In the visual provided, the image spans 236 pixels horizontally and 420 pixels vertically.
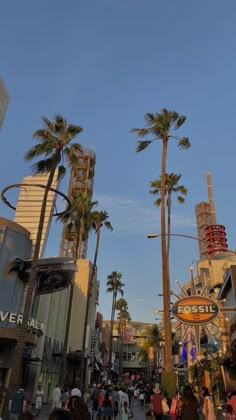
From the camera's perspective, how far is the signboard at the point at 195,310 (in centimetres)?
1544

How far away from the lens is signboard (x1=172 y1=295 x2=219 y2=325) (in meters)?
15.4

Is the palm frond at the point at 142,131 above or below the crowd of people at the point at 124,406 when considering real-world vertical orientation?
above

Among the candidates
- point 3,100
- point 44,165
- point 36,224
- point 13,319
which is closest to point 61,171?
point 44,165

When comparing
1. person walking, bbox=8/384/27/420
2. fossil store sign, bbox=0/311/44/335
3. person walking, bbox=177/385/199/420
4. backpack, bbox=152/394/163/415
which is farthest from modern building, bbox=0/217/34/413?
person walking, bbox=177/385/199/420

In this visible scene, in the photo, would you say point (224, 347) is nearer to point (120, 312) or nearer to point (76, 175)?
point (76, 175)

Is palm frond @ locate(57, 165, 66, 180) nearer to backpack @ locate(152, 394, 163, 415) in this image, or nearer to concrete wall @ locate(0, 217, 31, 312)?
concrete wall @ locate(0, 217, 31, 312)

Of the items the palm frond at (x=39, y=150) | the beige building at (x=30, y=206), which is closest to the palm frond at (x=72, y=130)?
the palm frond at (x=39, y=150)

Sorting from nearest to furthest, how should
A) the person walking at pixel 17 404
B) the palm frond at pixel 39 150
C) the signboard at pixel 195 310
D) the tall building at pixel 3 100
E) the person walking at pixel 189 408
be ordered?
the person walking at pixel 189 408
the person walking at pixel 17 404
the signboard at pixel 195 310
the palm frond at pixel 39 150
the tall building at pixel 3 100

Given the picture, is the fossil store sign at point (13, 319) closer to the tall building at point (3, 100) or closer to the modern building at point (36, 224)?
the modern building at point (36, 224)

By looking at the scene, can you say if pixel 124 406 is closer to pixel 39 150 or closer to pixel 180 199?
pixel 39 150

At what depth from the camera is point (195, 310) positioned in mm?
15742

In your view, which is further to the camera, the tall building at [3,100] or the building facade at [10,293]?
the tall building at [3,100]

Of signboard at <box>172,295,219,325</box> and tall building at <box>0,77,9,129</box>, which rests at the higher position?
tall building at <box>0,77,9,129</box>

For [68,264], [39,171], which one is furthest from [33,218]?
[39,171]
